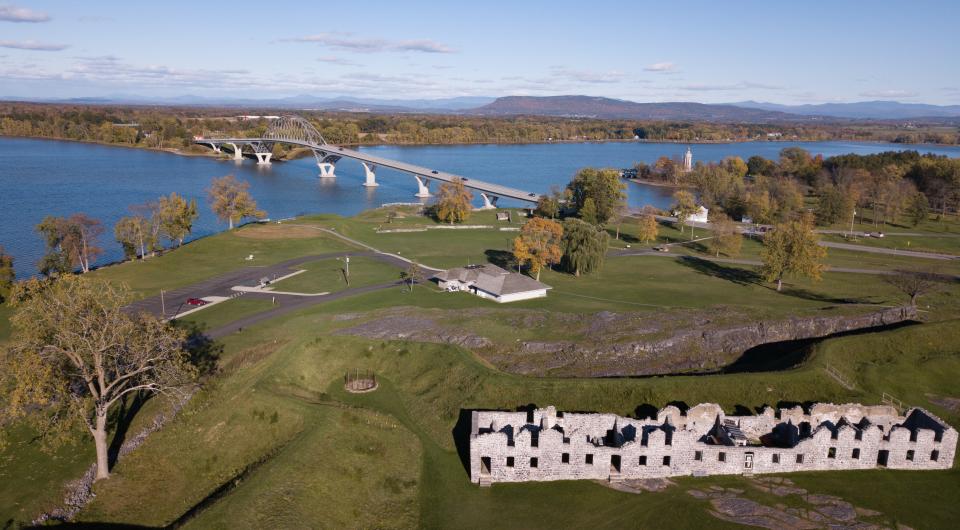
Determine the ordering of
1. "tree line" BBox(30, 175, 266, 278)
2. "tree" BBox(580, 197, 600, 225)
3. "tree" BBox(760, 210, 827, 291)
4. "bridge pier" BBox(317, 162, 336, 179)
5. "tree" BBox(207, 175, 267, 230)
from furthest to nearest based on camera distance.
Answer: "bridge pier" BBox(317, 162, 336, 179) → "tree" BBox(580, 197, 600, 225) → "tree" BBox(207, 175, 267, 230) → "tree line" BBox(30, 175, 266, 278) → "tree" BBox(760, 210, 827, 291)

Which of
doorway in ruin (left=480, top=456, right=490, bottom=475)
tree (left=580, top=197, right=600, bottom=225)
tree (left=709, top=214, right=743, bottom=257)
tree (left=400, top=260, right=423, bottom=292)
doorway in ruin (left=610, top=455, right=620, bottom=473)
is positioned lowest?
doorway in ruin (left=480, top=456, right=490, bottom=475)

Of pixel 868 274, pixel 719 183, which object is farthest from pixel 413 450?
pixel 719 183

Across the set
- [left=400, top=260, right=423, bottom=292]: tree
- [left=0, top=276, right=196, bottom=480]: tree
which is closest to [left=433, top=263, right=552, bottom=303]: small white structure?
[left=400, top=260, right=423, bottom=292]: tree

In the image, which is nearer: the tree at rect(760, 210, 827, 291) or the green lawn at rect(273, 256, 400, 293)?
the green lawn at rect(273, 256, 400, 293)

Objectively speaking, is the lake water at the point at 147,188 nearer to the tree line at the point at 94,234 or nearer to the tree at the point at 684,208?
the tree line at the point at 94,234

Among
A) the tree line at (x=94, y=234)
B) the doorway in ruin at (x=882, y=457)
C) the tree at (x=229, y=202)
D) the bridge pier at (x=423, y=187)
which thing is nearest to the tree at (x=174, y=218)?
the tree line at (x=94, y=234)

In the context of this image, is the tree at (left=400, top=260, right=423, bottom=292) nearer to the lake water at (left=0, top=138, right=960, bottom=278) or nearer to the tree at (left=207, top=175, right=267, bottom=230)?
the tree at (left=207, top=175, right=267, bottom=230)

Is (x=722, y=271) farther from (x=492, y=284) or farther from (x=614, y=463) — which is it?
(x=614, y=463)
